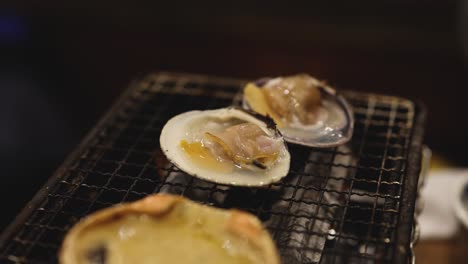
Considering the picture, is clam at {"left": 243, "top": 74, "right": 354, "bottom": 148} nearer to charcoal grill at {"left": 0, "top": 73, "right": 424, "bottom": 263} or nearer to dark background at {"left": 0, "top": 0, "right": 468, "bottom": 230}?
charcoal grill at {"left": 0, "top": 73, "right": 424, "bottom": 263}

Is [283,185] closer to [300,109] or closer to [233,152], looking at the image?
[233,152]

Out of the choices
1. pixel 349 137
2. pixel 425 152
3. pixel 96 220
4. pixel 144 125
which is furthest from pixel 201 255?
pixel 425 152

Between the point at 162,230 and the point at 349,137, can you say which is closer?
the point at 162,230

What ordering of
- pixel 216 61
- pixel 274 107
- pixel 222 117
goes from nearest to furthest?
pixel 222 117 → pixel 274 107 → pixel 216 61

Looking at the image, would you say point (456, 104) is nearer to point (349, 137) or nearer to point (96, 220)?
point (349, 137)

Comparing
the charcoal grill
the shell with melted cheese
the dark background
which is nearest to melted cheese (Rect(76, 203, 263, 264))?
the shell with melted cheese

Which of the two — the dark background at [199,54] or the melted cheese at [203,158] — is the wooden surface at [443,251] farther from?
the melted cheese at [203,158]

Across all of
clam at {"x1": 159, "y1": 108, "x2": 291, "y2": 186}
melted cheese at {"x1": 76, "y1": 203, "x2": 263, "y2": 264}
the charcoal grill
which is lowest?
the charcoal grill

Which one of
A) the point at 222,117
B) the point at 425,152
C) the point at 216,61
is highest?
the point at 222,117
